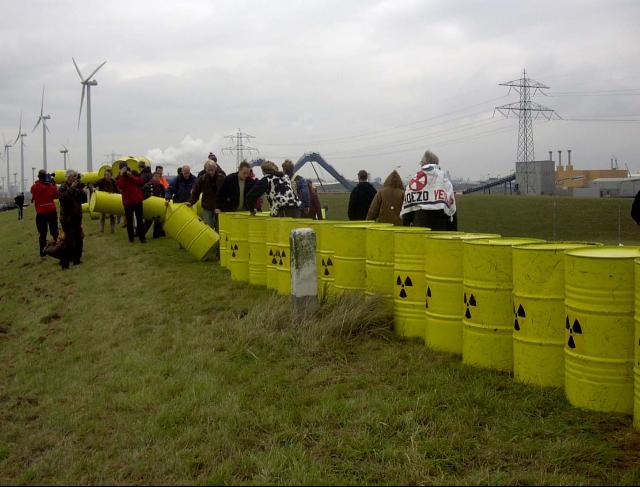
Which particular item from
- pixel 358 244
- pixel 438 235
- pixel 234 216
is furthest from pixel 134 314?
pixel 438 235

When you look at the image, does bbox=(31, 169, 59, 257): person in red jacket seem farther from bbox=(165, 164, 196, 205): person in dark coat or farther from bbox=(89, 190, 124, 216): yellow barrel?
bbox=(165, 164, 196, 205): person in dark coat

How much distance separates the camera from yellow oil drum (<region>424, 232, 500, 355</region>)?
21.4 feet

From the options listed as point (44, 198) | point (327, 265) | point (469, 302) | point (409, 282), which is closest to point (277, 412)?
point (469, 302)

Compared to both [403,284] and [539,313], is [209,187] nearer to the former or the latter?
[403,284]

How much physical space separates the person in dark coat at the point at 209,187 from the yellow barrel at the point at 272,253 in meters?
3.99

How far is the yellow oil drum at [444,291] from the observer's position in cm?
654

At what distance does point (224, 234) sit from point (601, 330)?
870cm

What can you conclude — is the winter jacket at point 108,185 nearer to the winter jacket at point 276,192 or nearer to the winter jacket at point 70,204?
the winter jacket at point 70,204

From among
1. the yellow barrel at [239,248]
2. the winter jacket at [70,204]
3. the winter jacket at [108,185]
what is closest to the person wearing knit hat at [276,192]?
the yellow barrel at [239,248]

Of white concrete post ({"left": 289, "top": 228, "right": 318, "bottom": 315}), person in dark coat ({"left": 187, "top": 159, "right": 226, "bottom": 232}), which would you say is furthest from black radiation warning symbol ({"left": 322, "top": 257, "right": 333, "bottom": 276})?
person in dark coat ({"left": 187, "top": 159, "right": 226, "bottom": 232})

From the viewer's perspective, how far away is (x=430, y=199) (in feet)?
30.6

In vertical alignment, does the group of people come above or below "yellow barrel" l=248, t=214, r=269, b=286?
above

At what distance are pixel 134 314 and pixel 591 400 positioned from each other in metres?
6.61

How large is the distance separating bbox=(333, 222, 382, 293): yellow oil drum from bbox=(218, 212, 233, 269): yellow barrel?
162 inches
